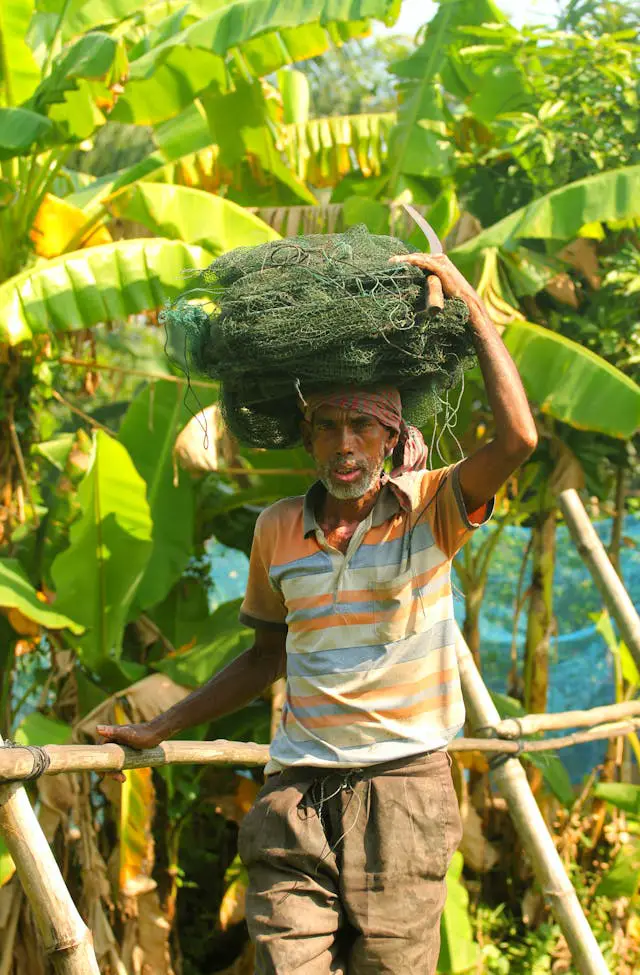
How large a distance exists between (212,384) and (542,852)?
2253 millimetres

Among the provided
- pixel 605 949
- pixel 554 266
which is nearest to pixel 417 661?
pixel 554 266

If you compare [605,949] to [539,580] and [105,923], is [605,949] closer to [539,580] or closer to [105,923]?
[539,580]

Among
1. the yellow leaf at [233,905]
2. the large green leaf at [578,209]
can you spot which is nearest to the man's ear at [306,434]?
the large green leaf at [578,209]

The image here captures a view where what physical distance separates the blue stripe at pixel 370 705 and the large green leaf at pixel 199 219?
303 centimetres

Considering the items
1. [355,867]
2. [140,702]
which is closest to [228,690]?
[355,867]

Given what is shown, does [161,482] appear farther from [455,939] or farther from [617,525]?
[617,525]

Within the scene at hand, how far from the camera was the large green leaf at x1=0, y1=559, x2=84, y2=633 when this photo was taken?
419cm

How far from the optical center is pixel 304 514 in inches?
86.7

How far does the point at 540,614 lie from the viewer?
5.85 m

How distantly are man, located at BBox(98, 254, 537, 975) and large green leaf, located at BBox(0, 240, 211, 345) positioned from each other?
2.47m

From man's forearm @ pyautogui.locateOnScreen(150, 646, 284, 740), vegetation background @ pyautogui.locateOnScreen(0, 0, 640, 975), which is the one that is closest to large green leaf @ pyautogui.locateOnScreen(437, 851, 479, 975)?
vegetation background @ pyautogui.locateOnScreen(0, 0, 640, 975)

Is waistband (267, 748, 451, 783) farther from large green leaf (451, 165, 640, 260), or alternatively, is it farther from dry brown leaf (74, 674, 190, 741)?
large green leaf (451, 165, 640, 260)

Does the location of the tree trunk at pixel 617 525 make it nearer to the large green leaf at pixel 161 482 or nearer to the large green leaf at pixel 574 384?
the large green leaf at pixel 574 384

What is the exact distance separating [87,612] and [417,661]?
8.76ft
